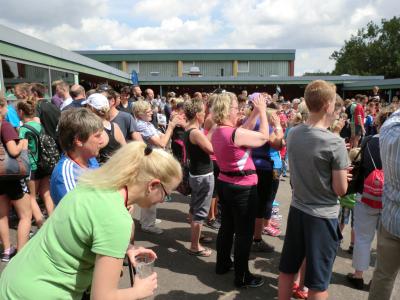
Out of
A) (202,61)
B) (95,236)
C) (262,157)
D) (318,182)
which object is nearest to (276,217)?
(262,157)

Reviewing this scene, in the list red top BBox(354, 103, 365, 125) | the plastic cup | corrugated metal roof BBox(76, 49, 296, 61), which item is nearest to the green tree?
corrugated metal roof BBox(76, 49, 296, 61)

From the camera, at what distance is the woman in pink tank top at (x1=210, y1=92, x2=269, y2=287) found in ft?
10.2

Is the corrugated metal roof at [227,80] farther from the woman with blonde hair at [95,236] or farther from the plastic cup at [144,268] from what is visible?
the woman with blonde hair at [95,236]

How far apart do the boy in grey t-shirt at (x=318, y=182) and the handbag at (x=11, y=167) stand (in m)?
2.69

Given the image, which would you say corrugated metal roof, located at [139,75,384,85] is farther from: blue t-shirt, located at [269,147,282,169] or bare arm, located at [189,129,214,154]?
bare arm, located at [189,129,214,154]

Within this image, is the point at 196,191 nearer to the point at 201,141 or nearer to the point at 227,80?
the point at 201,141

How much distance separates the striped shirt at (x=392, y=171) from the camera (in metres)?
2.14

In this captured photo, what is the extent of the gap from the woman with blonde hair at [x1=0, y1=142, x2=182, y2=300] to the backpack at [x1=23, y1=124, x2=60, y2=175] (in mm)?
3051

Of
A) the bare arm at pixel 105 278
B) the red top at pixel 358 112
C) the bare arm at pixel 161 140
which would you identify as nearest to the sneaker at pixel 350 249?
the bare arm at pixel 161 140

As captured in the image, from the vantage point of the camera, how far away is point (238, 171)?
125 inches

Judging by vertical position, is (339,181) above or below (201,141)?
below

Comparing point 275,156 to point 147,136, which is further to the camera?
point 147,136

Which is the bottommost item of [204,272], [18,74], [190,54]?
[204,272]

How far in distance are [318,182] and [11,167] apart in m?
2.93
